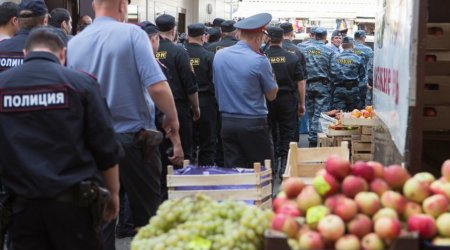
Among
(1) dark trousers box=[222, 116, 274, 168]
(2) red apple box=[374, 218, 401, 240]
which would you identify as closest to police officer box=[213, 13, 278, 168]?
(1) dark trousers box=[222, 116, 274, 168]

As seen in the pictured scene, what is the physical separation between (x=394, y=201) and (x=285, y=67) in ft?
22.8

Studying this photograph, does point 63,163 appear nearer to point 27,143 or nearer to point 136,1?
point 27,143

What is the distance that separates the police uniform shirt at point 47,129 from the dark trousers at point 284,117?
6.20 metres

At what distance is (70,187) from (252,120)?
11.3 ft

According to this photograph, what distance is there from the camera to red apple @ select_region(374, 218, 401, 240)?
285 cm

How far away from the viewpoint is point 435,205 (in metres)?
3.03

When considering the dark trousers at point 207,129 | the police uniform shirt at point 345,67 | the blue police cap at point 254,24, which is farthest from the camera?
the police uniform shirt at point 345,67

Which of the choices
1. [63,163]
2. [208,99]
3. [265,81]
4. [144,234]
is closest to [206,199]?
[144,234]

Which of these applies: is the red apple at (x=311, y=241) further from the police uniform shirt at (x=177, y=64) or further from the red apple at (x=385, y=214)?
the police uniform shirt at (x=177, y=64)

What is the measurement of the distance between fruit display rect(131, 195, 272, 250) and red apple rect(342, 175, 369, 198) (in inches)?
10.9

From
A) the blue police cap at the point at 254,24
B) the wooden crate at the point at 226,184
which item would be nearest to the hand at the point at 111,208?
the wooden crate at the point at 226,184

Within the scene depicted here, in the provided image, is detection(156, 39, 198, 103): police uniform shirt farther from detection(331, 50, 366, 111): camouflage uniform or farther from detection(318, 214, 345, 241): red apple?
detection(318, 214, 345, 241): red apple

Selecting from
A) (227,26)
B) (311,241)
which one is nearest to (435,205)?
(311,241)

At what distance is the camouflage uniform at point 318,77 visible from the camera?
41.3 feet
